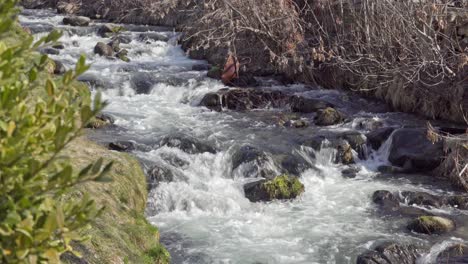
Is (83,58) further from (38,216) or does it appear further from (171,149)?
(171,149)

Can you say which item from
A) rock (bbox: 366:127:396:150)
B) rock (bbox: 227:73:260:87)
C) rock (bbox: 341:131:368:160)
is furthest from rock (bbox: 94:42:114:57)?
rock (bbox: 366:127:396:150)

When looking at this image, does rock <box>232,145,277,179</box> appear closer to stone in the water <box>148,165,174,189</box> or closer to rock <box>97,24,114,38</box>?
stone in the water <box>148,165,174,189</box>

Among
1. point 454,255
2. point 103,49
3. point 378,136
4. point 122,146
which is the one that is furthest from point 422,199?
point 103,49

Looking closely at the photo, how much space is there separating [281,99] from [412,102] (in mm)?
3296

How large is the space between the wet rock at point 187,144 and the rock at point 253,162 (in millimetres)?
558

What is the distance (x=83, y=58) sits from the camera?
1.92 m

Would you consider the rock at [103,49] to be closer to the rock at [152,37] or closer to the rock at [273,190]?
the rock at [152,37]

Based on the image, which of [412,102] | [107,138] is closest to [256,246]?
[107,138]

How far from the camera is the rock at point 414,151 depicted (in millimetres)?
10695

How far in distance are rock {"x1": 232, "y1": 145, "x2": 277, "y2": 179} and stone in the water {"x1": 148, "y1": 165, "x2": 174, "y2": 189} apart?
1.40 metres

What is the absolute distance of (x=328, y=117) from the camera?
12891 mm

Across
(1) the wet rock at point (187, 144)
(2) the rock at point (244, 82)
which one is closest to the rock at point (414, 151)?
(1) the wet rock at point (187, 144)

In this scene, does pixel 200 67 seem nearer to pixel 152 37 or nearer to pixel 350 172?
pixel 152 37

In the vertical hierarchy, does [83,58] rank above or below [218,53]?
above
